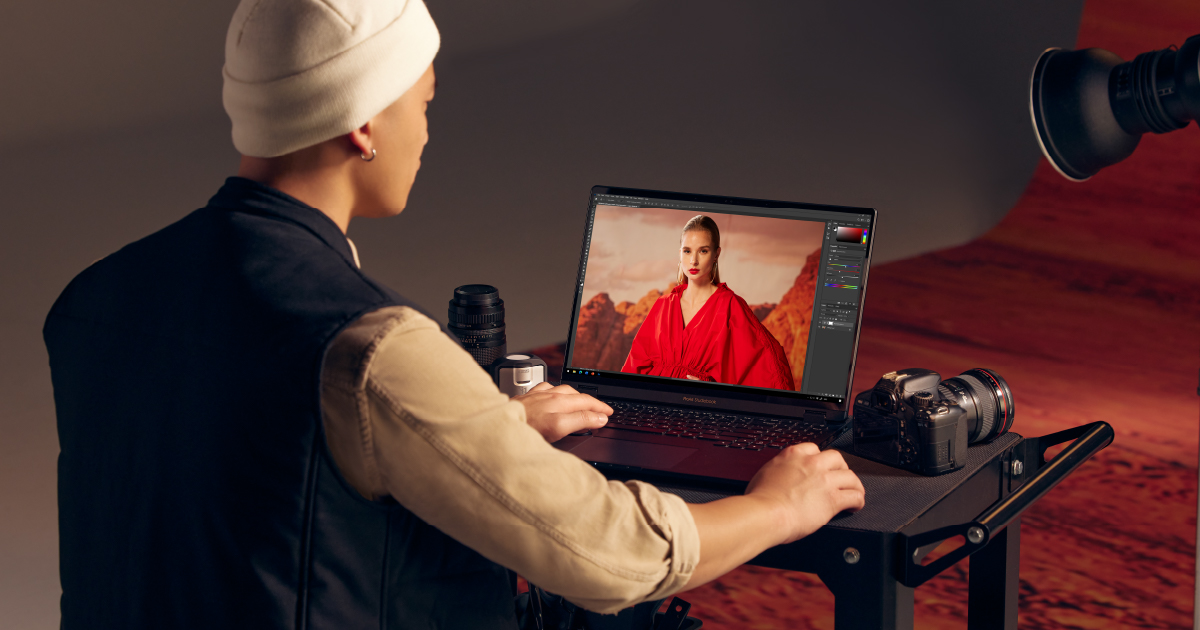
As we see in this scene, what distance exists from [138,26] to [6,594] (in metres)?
2.47

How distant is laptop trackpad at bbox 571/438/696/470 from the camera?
4.37ft

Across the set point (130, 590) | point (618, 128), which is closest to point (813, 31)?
point (618, 128)

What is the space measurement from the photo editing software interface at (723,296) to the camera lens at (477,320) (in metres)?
0.13

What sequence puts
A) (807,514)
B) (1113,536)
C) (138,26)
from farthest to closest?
(138,26) → (1113,536) → (807,514)

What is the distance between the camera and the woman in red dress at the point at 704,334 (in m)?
1.55

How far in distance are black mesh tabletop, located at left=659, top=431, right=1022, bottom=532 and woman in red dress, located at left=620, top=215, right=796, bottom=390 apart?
190 millimetres

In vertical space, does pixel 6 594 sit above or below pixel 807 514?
below

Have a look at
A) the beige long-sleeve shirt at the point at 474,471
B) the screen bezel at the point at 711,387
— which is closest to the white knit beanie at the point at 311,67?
the beige long-sleeve shirt at the point at 474,471

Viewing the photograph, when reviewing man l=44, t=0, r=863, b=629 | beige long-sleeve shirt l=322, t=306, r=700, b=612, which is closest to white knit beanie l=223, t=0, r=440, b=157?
man l=44, t=0, r=863, b=629

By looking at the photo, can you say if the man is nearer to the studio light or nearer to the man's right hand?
the man's right hand

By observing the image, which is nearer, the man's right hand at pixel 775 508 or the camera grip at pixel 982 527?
the man's right hand at pixel 775 508

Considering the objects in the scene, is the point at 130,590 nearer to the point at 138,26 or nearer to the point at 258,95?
the point at 258,95

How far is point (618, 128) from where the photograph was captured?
4.81m

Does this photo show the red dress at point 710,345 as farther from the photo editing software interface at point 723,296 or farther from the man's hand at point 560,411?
the man's hand at point 560,411
